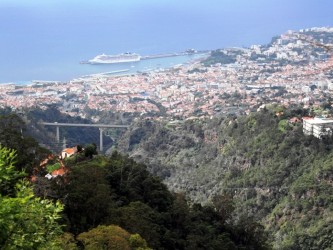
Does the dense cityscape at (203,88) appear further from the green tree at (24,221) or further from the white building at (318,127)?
the green tree at (24,221)

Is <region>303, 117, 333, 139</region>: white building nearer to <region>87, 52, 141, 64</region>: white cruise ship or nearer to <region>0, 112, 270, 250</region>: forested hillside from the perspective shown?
<region>0, 112, 270, 250</region>: forested hillside

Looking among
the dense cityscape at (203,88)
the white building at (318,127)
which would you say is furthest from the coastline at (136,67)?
the white building at (318,127)

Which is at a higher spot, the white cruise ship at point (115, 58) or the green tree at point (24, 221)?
the green tree at point (24, 221)

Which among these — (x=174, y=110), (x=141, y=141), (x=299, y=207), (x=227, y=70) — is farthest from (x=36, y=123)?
(x=227, y=70)

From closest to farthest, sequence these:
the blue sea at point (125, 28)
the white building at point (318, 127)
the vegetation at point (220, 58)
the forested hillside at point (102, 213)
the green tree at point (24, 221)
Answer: the green tree at point (24, 221)
the forested hillside at point (102, 213)
the white building at point (318, 127)
the vegetation at point (220, 58)
the blue sea at point (125, 28)

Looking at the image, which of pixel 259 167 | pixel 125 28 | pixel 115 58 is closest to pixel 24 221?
pixel 259 167

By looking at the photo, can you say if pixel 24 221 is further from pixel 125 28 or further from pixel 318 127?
pixel 125 28
